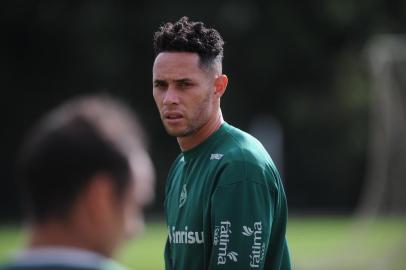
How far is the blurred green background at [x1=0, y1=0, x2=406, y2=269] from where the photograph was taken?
29.1 meters

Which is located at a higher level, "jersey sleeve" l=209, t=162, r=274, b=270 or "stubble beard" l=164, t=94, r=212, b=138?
"stubble beard" l=164, t=94, r=212, b=138

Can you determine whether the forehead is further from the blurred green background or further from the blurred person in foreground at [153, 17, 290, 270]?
the blurred green background

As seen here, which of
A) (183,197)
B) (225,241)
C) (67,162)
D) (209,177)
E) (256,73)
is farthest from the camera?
(256,73)

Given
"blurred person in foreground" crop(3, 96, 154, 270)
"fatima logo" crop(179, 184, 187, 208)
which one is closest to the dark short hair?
"blurred person in foreground" crop(3, 96, 154, 270)

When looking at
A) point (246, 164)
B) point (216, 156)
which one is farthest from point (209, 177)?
point (246, 164)

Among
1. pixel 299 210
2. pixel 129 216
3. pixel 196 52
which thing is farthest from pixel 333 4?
pixel 129 216

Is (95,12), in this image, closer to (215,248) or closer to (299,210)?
(299,210)

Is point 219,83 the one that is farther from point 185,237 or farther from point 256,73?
point 256,73

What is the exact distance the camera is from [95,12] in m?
29.6

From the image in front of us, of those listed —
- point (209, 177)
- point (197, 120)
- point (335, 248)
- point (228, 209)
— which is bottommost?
point (335, 248)

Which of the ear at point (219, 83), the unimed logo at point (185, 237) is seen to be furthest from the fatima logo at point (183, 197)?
the ear at point (219, 83)

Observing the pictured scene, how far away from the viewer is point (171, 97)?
14.5ft

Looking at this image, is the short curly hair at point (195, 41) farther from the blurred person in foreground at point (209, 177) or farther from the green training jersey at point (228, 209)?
the green training jersey at point (228, 209)

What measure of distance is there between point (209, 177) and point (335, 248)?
13.7 metres
